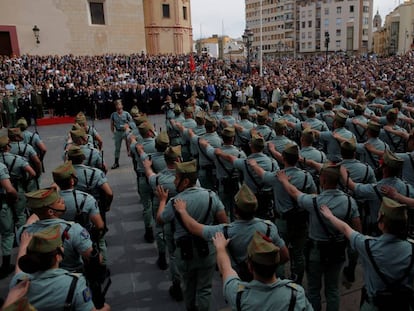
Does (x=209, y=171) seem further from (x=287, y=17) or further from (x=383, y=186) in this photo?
(x=287, y=17)

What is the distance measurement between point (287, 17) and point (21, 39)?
86586 mm

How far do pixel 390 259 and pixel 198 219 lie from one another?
1890 millimetres

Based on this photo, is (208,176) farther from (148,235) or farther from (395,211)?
(395,211)

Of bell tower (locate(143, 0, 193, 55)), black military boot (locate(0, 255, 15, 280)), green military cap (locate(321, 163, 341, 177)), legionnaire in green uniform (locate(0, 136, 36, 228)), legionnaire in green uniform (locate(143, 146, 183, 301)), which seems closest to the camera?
green military cap (locate(321, 163, 341, 177))

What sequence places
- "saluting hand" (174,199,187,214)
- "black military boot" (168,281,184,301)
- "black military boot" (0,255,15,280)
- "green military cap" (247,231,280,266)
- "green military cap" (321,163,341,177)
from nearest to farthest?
1. "green military cap" (247,231,280,266)
2. "saluting hand" (174,199,187,214)
3. "green military cap" (321,163,341,177)
4. "black military boot" (168,281,184,301)
5. "black military boot" (0,255,15,280)

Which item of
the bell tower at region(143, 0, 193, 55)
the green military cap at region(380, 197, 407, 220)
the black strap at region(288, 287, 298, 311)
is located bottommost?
the black strap at region(288, 287, 298, 311)

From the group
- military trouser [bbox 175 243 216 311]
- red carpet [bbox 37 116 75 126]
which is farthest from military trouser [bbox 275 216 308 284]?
red carpet [bbox 37 116 75 126]

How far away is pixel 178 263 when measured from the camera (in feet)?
13.5

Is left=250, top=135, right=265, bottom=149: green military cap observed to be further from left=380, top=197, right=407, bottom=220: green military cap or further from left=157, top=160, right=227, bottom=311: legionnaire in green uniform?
left=380, top=197, right=407, bottom=220: green military cap

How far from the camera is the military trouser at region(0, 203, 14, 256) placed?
578 centimetres

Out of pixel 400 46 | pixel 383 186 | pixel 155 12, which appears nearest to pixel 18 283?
pixel 383 186

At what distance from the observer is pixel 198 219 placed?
402 cm

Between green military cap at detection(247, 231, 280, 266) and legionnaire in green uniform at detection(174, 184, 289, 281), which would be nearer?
green military cap at detection(247, 231, 280, 266)

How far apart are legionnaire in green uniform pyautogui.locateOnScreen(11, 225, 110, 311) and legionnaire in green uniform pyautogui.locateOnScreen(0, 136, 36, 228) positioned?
392 cm
